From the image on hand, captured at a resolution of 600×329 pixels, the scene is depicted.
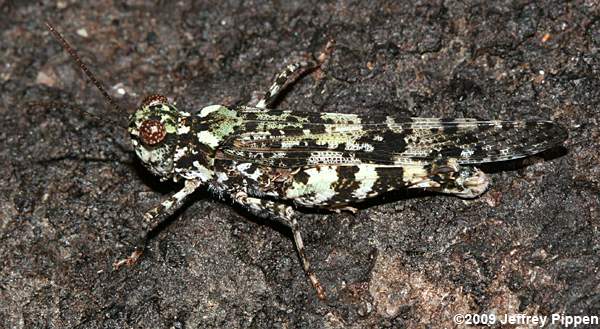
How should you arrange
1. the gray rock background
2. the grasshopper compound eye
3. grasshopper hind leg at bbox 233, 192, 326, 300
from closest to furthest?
the gray rock background → grasshopper hind leg at bbox 233, 192, 326, 300 → the grasshopper compound eye

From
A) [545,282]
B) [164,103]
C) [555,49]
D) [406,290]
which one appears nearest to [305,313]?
[406,290]

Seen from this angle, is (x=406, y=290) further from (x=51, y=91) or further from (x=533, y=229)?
(x=51, y=91)

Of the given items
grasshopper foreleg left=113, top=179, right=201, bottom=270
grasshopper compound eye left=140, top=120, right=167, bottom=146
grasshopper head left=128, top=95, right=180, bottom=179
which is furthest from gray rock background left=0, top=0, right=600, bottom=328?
grasshopper compound eye left=140, top=120, right=167, bottom=146

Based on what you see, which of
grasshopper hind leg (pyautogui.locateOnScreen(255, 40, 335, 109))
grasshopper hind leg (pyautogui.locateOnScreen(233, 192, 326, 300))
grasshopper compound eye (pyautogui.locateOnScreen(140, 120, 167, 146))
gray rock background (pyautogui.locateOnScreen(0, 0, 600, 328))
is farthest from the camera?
grasshopper hind leg (pyautogui.locateOnScreen(255, 40, 335, 109))

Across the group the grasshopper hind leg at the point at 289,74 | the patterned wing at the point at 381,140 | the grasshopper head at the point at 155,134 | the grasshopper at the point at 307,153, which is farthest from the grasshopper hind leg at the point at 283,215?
the grasshopper hind leg at the point at 289,74

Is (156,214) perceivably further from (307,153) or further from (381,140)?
(381,140)

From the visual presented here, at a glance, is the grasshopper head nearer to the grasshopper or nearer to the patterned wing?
the grasshopper

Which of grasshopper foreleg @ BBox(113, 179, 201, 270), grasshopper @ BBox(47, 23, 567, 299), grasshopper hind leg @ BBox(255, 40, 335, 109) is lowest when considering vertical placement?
grasshopper foreleg @ BBox(113, 179, 201, 270)
